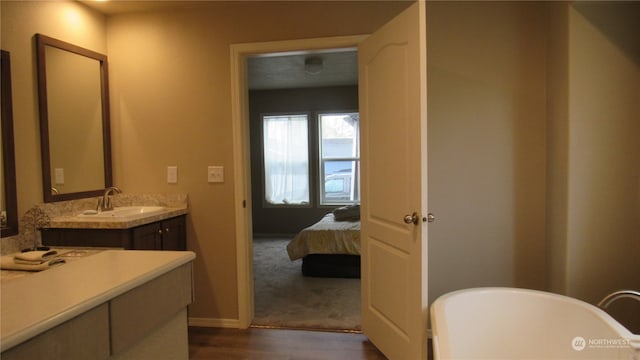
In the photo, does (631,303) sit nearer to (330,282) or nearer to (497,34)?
(497,34)

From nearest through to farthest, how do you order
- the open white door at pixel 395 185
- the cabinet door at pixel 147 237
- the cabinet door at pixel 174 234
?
the open white door at pixel 395 185, the cabinet door at pixel 147 237, the cabinet door at pixel 174 234

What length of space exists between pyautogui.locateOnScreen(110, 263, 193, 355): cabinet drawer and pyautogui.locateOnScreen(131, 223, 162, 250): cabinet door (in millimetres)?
Result: 1213

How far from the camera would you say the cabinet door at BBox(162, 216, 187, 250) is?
2.65 metres

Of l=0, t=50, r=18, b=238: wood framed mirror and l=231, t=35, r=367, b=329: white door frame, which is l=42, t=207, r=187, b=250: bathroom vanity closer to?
l=0, t=50, r=18, b=238: wood framed mirror

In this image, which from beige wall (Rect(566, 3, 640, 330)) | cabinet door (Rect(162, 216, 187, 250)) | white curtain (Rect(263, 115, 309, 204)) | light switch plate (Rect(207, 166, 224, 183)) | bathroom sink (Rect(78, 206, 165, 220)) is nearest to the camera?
beige wall (Rect(566, 3, 640, 330))

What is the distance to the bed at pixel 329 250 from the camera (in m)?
3.94

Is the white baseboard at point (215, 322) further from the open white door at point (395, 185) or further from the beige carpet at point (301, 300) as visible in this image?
the open white door at point (395, 185)

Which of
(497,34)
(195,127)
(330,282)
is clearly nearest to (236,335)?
(330,282)

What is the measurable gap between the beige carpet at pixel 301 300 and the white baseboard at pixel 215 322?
156 mm

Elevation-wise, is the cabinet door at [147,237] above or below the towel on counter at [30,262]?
below

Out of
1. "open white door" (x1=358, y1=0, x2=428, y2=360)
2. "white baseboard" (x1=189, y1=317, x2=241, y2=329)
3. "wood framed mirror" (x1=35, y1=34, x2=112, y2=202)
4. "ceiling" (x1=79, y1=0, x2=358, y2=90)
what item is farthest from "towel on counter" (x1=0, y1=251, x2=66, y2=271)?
"ceiling" (x1=79, y1=0, x2=358, y2=90)

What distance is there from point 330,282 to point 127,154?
2.28m

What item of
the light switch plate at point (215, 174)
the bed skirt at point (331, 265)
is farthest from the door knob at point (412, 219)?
the bed skirt at point (331, 265)

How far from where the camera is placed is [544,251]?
254cm
